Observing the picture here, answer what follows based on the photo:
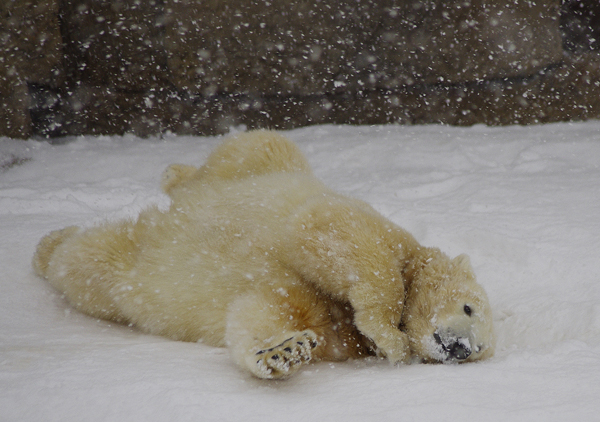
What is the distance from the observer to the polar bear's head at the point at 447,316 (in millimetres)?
2270

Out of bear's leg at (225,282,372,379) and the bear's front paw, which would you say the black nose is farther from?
the bear's front paw

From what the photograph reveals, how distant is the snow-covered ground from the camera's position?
1.71 m

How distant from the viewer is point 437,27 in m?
5.79

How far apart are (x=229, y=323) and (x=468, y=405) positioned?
993 mm

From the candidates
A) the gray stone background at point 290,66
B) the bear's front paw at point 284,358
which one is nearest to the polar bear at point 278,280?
the bear's front paw at point 284,358

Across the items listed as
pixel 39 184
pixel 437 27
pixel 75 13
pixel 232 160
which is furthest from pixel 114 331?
pixel 437 27

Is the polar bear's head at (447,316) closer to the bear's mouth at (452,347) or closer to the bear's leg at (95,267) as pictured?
the bear's mouth at (452,347)

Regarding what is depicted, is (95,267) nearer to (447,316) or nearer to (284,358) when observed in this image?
(284,358)

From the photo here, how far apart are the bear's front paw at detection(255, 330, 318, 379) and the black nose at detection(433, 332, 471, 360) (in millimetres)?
609

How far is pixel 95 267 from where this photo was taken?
280 cm

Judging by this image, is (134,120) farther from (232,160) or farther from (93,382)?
(93,382)

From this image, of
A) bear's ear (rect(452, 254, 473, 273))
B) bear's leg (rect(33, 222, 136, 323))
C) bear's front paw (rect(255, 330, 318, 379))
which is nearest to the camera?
bear's front paw (rect(255, 330, 318, 379))

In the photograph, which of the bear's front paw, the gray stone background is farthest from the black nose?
the gray stone background

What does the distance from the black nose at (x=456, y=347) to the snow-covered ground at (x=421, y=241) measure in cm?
9
